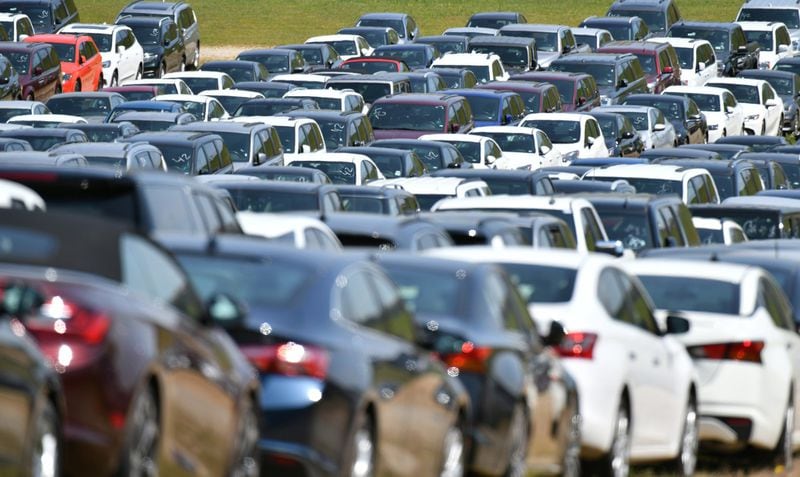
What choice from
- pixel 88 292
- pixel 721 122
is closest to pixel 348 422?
pixel 88 292

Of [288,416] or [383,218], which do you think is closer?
[288,416]

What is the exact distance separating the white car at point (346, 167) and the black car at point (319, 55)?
22169mm

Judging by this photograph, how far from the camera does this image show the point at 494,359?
37.1 ft

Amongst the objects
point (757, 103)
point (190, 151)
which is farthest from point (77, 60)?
point (190, 151)

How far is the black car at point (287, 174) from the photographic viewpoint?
25938mm

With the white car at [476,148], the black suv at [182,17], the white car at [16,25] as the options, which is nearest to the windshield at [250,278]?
the white car at [476,148]

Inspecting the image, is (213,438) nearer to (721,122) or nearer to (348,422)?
(348,422)

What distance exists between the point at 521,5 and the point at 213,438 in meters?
72.7

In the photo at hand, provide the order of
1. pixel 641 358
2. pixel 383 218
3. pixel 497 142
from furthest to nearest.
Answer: pixel 497 142 → pixel 383 218 → pixel 641 358

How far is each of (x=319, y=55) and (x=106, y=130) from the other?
20442 mm

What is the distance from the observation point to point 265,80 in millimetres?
47406

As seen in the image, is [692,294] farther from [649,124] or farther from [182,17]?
[182,17]

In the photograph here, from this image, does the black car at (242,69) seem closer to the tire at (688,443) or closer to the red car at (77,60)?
the red car at (77,60)

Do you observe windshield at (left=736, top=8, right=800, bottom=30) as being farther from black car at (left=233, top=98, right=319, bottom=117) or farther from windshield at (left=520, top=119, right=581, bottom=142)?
black car at (left=233, top=98, right=319, bottom=117)
